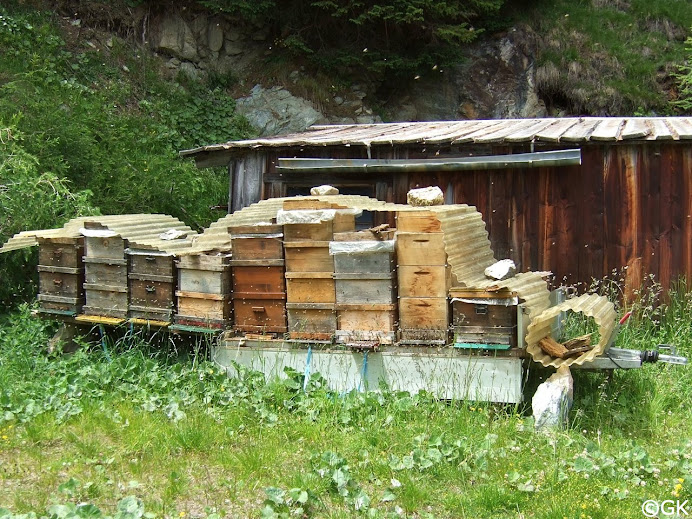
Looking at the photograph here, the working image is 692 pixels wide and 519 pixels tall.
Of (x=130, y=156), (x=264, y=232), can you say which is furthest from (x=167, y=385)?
(x=130, y=156)

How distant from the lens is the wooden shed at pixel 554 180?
969cm

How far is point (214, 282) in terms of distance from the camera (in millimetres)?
7531

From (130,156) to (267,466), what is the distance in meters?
10.8

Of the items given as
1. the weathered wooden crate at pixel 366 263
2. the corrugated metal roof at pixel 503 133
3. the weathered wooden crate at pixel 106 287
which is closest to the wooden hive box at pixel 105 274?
the weathered wooden crate at pixel 106 287

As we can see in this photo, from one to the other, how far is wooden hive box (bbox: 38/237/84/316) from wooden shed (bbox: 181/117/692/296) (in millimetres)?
3661

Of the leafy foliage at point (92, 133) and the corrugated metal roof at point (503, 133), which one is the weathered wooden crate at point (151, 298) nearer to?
the leafy foliage at point (92, 133)

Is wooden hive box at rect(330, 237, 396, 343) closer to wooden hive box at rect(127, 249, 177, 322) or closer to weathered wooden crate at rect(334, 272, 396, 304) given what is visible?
weathered wooden crate at rect(334, 272, 396, 304)

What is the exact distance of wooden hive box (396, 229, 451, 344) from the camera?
6.74 meters

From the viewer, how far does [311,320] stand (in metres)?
7.19

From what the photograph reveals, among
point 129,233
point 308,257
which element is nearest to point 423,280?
point 308,257

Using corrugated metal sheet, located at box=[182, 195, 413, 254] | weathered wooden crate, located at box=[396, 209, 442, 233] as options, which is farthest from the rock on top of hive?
weathered wooden crate, located at box=[396, 209, 442, 233]

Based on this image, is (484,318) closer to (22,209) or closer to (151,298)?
(151,298)

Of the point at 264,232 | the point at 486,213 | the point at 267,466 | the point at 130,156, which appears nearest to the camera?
the point at 267,466

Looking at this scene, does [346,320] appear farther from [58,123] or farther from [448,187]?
[58,123]
